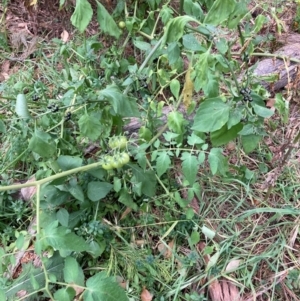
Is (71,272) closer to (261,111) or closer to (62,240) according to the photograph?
(62,240)

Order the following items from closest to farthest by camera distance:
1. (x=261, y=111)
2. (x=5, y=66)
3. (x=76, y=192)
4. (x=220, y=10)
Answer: (x=220, y=10), (x=261, y=111), (x=76, y=192), (x=5, y=66)

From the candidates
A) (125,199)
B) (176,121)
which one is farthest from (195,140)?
(125,199)

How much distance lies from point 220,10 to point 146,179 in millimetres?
717

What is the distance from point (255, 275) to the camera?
4.91 feet

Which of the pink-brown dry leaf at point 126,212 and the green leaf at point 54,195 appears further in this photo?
the pink-brown dry leaf at point 126,212

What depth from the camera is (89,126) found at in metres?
1.36

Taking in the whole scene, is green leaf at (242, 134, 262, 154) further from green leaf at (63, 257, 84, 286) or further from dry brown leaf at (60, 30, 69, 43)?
dry brown leaf at (60, 30, 69, 43)

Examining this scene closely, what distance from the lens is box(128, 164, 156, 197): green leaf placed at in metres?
1.49

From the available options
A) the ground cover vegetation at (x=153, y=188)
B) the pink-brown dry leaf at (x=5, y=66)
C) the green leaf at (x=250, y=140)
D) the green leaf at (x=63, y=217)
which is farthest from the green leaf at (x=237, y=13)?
the pink-brown dry leaf at (x=5, y=66)

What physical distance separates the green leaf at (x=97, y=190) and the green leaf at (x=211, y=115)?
1.55 ft

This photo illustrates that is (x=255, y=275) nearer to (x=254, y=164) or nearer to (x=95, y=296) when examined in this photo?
(x=254, y=164)

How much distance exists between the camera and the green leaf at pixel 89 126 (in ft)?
4.43

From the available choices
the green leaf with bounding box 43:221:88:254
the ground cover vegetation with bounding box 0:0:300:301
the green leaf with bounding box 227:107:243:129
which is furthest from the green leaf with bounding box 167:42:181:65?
the green leaf with bounding box 43:221:88:254

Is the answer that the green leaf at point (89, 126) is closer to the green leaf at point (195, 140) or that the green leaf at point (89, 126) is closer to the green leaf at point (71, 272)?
the green leaf at point (195, 140)
